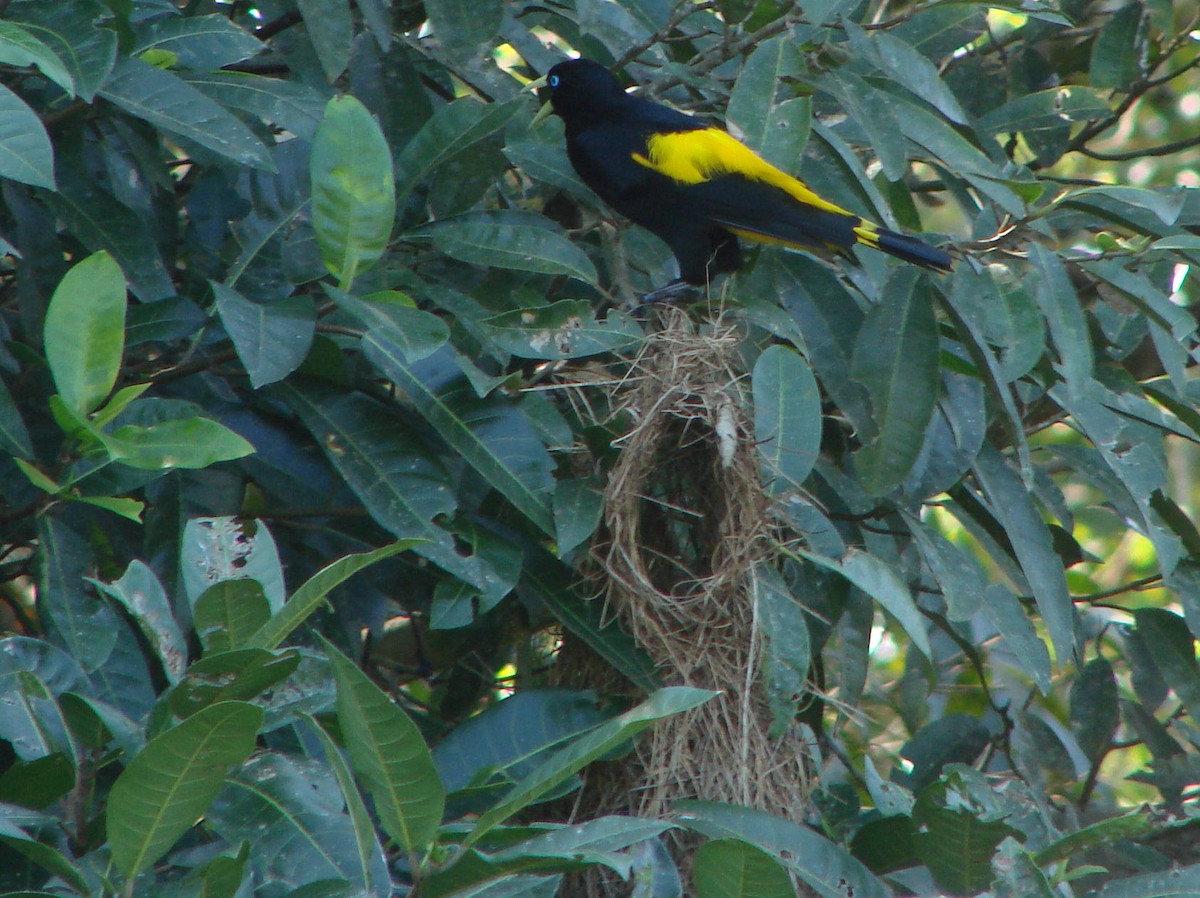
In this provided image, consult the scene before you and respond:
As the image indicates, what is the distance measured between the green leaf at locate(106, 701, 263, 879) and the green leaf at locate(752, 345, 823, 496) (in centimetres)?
110

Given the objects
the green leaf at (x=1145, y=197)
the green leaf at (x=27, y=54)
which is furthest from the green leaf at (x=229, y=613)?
the green leaf at (x=1145, y=197)

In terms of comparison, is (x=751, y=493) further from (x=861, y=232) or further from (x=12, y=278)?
(x=12, y=278)

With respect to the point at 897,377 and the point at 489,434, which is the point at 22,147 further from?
the point at 897,377

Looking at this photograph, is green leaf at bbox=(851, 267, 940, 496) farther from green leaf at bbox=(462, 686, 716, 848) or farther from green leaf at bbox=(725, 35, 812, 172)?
green leaf at bbox=(462, 686, 716, 848)

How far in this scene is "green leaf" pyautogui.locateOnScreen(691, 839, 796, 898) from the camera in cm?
157

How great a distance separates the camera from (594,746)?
1455mm

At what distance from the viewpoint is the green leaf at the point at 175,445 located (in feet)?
5.61

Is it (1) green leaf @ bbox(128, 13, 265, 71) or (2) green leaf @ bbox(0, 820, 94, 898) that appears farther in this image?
(1) green leaf @ bbox(128, 13, 265, 71)

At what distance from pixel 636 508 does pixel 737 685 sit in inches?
13.6

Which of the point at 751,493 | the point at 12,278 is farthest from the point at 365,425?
the point at 12,278

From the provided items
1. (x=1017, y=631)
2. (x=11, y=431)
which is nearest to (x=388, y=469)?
(x=11, y=431)

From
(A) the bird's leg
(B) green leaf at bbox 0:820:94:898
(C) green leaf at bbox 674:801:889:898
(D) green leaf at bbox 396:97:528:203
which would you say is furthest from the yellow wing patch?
(B) green leaf at bbox 0:820:94:898

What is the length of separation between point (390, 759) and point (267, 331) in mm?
803

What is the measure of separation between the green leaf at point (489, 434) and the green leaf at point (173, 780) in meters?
0.78
